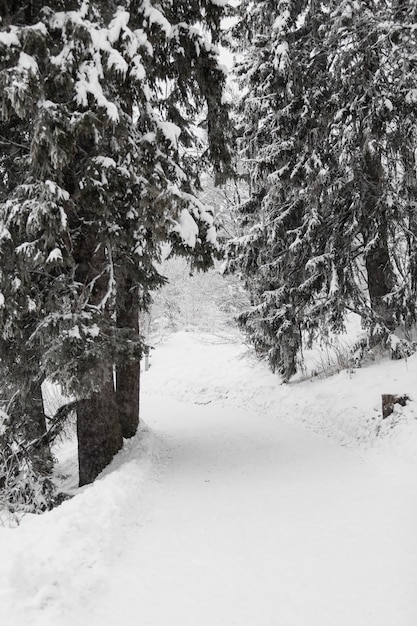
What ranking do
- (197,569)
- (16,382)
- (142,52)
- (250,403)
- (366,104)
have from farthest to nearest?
(250,403) < (366,104) < (16,382) < (142,52) < (197,569)

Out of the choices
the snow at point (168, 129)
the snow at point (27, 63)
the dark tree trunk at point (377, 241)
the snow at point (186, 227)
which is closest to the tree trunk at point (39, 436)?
the snow at point (186, 227)

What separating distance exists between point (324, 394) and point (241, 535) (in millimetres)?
6916

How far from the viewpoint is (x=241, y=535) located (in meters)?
4.95

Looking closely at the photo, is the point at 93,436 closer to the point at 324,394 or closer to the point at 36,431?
the point at 36,431

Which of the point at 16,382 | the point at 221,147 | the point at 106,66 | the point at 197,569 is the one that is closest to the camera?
the point at 197,569

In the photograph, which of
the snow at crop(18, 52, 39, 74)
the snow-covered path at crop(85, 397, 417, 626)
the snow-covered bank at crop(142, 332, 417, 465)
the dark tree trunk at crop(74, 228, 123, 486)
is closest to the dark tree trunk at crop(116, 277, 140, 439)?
the dark tree trunk at crop(74, 228, 123, 486)

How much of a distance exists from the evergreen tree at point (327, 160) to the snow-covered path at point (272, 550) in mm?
4757

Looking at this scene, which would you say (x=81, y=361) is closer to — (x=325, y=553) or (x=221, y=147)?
(x=325, y=553)

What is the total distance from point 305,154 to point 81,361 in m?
8.17

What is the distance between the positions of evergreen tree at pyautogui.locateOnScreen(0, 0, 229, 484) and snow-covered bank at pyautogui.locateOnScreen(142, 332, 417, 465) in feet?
14.4

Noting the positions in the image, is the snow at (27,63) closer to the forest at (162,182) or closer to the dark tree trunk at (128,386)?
the forest at (162,182)

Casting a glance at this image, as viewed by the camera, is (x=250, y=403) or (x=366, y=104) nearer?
(x=366, y=104)

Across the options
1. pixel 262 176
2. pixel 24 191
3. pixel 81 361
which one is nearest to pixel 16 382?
pixel 81 361

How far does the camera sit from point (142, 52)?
6430 mm
